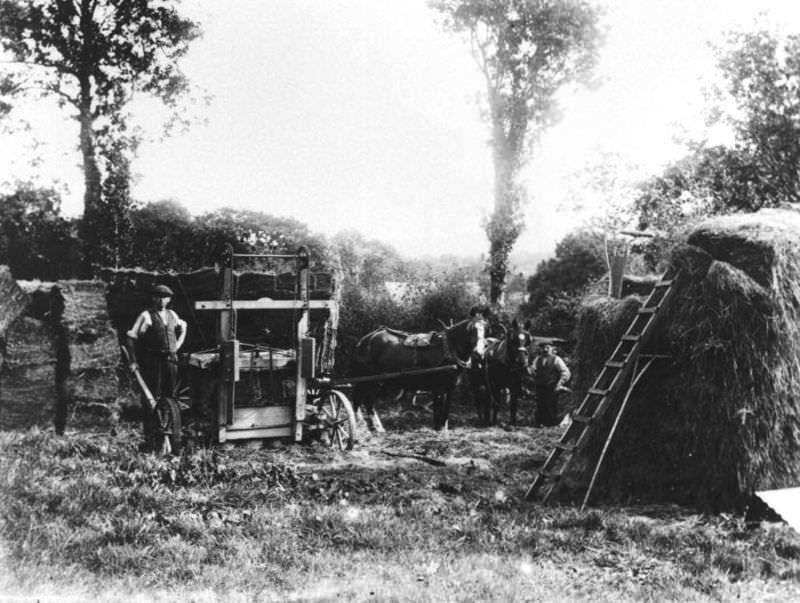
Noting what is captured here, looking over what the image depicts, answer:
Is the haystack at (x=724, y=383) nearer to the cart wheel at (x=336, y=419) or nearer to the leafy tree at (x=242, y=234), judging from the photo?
the cart wheel at (x=336, y=419)

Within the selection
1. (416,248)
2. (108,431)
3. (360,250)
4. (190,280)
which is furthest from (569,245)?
(108,431)

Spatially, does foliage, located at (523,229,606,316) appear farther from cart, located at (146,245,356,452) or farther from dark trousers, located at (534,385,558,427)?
cart, located at (146,245,356,452)

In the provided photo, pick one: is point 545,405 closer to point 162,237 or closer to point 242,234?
point 242,234

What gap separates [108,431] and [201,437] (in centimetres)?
301

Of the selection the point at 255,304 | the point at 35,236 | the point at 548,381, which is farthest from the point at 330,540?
the point at 548,381

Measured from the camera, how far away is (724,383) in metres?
7.81

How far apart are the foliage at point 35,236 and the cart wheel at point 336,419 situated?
199 inches

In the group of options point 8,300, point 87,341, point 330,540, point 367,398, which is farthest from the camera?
point 367,398

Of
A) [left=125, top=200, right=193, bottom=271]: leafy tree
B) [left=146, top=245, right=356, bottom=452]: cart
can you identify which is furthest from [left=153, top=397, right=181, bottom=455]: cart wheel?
[left=125, top=200, right=193, bottom=271]: leafy tree

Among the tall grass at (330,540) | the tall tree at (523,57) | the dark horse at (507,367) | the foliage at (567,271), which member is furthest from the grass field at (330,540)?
the foliage at (567,271)

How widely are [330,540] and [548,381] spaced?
30.1 ft

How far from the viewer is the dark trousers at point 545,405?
14844mm

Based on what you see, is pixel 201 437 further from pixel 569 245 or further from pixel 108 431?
pixel 569 245

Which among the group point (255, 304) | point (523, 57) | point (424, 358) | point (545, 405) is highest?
point (523, 57)
